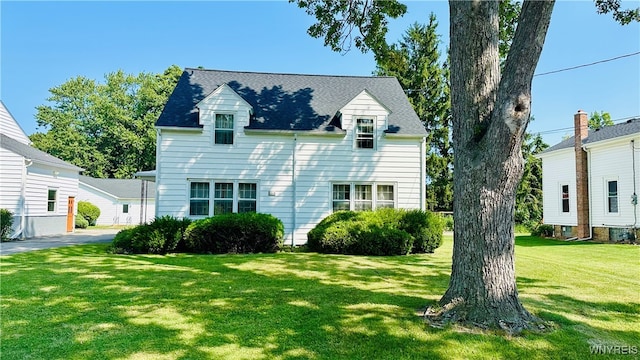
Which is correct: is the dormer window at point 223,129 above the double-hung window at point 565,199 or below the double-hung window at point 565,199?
above

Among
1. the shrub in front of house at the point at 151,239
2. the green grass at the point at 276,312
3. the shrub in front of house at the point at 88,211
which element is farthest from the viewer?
the shrub in front of house at the point at 88,211

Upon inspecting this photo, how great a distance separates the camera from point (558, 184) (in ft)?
66.6

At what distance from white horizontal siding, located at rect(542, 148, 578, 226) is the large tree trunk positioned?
18099 millimetres

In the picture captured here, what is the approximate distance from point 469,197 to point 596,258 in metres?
10.2

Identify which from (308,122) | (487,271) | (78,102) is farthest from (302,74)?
(78,102)

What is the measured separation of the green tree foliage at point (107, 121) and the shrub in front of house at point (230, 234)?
36.0 metres

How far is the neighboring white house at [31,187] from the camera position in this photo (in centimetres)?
1669

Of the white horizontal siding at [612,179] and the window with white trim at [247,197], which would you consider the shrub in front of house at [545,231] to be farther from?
the window with white trim at [247,197]

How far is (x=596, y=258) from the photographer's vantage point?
38.1 ft

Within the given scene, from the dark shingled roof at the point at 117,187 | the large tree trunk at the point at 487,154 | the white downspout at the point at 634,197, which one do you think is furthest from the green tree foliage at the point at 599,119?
the dark shingled roof at the point at 117,187

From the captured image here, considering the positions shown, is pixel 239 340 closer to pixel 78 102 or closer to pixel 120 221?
pixel 120 221

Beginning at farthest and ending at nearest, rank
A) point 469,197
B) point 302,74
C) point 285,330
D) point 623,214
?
point 302,74
point 623,214
point 469,197
point 285,330

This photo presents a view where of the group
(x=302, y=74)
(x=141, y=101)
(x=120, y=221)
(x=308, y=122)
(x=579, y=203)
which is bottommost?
(x=120, y=221)

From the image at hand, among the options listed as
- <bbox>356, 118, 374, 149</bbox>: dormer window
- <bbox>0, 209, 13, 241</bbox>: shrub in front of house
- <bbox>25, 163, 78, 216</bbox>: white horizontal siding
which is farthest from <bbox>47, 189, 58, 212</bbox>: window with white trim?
<bbox>356, 118, 374, 149</bbox>: dormer window
